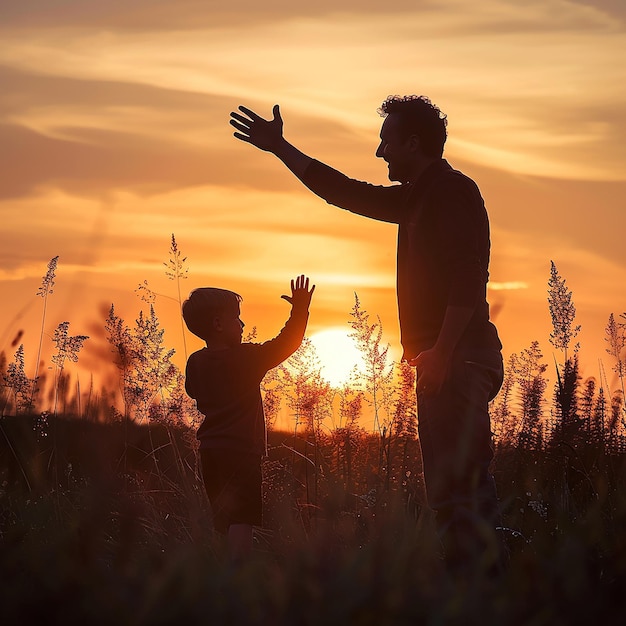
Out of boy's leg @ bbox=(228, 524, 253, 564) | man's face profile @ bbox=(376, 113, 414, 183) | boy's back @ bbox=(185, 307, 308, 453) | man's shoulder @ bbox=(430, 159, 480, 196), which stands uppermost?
man's face profile @ bbox=(376, 113, 414, 183)

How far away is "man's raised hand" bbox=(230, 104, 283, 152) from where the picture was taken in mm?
4832

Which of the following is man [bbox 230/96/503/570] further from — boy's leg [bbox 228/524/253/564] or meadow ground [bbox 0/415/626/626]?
boy's leg [bbox 228/524/253/564]

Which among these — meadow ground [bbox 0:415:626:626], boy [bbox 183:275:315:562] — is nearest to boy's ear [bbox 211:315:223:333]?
boy [bbox 183:275:315:562]

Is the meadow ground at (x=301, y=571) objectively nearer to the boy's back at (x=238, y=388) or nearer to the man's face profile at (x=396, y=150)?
the boy's back at (x=238, y=388)

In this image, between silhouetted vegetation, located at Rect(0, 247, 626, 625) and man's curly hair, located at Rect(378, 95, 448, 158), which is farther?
man's curly hair, located at Rect(378, 95, 448, 158)

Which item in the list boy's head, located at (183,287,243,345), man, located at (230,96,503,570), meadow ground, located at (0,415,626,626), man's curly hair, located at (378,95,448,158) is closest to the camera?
meadow ground, located at (0,415,626,626)

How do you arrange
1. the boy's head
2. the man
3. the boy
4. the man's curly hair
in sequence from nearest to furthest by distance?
the man → the man's curly hair → the boy → the boy's head

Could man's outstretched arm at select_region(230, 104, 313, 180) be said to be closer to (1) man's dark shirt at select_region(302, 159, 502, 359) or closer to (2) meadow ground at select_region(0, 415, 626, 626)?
(1) man's dark shirt at select_region(302, 159, 502, 359)

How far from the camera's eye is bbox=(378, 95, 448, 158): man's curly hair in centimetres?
425

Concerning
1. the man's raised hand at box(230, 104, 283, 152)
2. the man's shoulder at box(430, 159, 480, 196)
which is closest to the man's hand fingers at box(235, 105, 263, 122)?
the man's raised hand at box(230, 104, 283, 152)

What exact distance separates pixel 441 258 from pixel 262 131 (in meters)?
1.36

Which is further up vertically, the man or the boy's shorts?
the man

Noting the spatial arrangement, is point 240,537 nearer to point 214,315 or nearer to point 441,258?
point 214,315

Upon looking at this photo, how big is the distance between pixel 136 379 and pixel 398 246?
2435 mm
